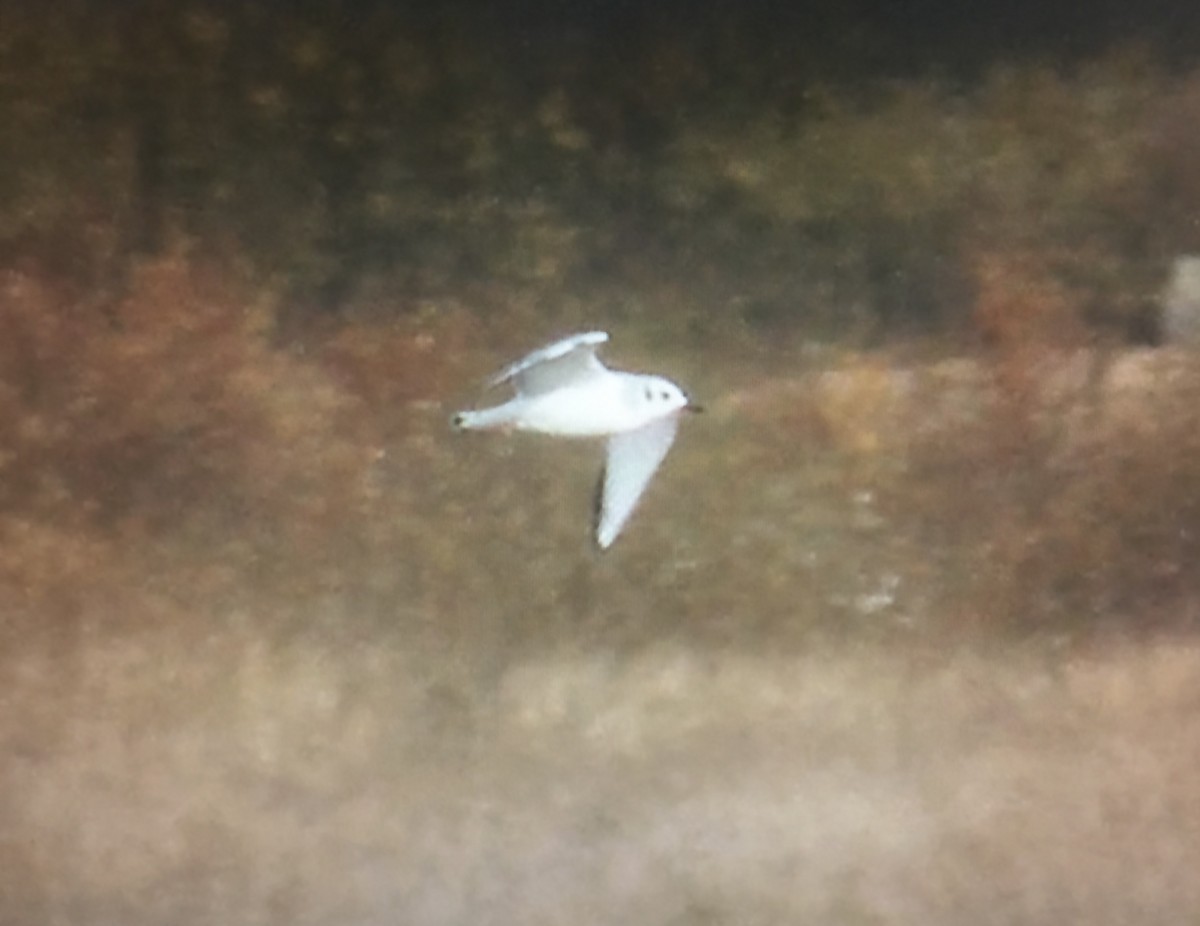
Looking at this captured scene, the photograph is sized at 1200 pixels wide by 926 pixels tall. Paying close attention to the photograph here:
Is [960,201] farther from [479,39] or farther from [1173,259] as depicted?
[479,39]

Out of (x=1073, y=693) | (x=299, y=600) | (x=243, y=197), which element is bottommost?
(x=1073, y=693)

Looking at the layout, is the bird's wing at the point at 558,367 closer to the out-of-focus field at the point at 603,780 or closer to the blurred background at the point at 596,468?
the blurred background at the point at 596,468

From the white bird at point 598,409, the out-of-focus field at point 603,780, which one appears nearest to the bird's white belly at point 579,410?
the white bird at point 598,409

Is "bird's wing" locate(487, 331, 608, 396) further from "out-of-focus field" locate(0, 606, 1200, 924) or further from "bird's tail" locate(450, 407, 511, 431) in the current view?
"out-of-focus field" locate(0, 606, 1200, 924)

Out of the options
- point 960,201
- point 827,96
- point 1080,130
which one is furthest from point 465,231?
point 1080,130

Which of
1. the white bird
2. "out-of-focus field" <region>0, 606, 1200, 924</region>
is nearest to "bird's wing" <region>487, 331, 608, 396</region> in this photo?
the white bird

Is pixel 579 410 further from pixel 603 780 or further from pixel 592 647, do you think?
pixel 603 780
